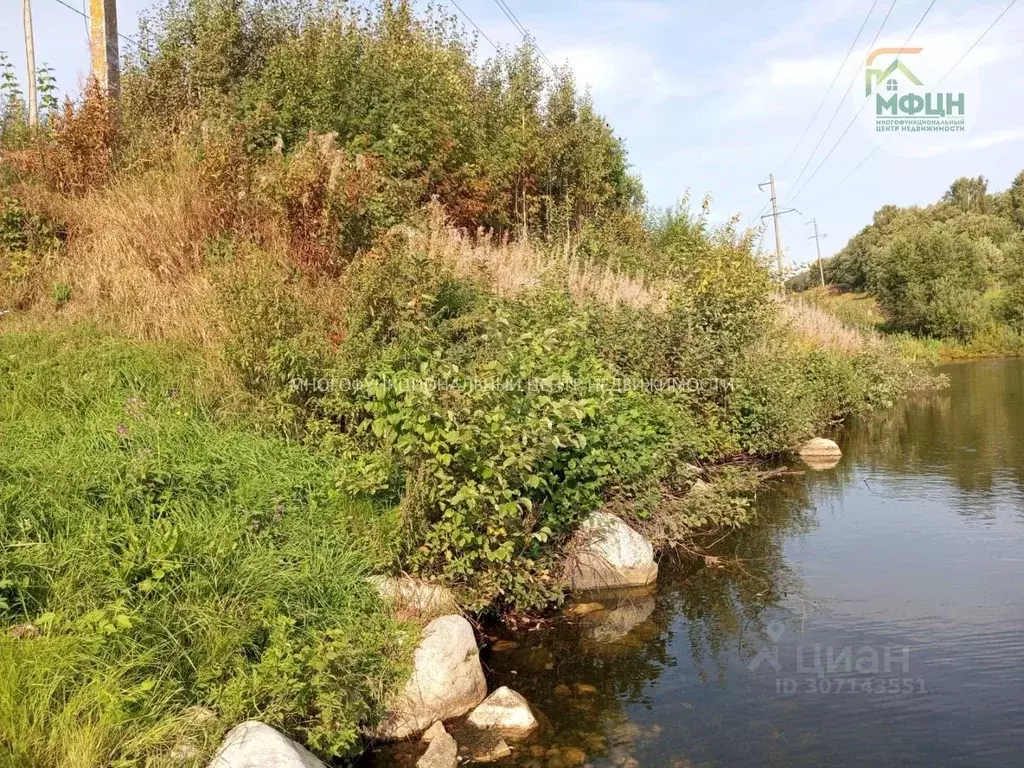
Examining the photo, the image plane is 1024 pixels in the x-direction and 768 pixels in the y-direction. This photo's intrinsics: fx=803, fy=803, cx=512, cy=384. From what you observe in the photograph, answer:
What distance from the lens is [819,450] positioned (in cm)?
1410

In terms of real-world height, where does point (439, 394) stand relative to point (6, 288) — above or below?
below

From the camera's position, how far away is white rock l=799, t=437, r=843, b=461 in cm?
1400

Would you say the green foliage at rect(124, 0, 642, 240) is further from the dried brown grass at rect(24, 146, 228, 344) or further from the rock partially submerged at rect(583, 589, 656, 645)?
the rock partially submerged at rect(583, 589, 656, 645)

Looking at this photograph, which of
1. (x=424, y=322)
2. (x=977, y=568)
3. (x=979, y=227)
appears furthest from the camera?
(x=979, y=227)

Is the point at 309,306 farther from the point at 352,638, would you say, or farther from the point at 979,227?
the point at 979,227

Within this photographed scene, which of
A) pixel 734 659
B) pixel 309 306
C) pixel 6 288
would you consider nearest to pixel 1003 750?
pixel 734 659

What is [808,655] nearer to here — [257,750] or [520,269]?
[257,750]

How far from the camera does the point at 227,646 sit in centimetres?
454

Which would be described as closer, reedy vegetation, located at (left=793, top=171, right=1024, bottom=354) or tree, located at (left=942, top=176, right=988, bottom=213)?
reedy vegetation, located at (left=793, top=171, right=1024, bottom=354)

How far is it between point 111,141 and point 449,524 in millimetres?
7684

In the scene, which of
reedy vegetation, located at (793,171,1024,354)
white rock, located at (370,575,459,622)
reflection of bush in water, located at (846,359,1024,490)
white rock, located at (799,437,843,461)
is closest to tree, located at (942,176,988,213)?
reedy vegetation, located at (793,171,1024,354)

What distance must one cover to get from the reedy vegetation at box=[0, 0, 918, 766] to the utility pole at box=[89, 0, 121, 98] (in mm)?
489

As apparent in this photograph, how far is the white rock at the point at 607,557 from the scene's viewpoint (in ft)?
24.5

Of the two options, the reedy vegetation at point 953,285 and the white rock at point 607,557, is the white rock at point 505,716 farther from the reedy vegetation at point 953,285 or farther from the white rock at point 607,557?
the reedy vegetation at point 953,285
